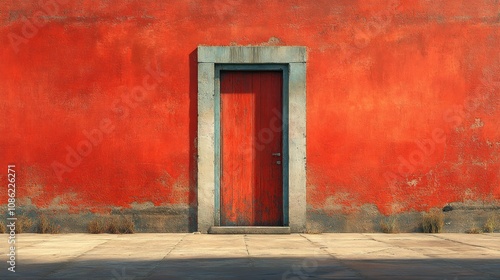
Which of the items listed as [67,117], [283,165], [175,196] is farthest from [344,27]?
[67,117]

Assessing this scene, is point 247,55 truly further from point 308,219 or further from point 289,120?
point 308,219

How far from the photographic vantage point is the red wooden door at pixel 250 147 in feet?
35.8

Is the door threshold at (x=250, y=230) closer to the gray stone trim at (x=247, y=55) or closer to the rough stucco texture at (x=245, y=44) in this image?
the rough stucco texture at (x=245, y=44)

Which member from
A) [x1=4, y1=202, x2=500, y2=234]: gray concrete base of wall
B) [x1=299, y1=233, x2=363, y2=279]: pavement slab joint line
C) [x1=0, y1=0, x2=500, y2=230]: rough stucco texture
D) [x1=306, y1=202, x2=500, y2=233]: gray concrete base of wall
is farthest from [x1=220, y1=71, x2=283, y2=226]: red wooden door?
[x1=299, y1=233, x2=363, y2=279]: pavement slab joint line

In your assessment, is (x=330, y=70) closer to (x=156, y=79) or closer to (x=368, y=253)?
(x=156, y=79)

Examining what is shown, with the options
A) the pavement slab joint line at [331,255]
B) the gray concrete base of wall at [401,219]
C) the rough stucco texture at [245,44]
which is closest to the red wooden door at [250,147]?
the rough stucco texture at [245,44]

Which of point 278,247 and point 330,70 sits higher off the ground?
point 330,70

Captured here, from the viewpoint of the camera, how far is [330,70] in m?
10.9

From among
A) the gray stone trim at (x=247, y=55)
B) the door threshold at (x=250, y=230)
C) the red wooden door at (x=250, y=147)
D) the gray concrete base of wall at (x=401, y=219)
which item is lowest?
the door threshold at (x=250, y=230)

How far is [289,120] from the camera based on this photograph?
10.8 m

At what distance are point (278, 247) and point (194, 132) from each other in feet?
8.48

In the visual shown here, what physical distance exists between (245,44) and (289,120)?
1224 millimetres

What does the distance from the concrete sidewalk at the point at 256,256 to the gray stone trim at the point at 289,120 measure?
517mm

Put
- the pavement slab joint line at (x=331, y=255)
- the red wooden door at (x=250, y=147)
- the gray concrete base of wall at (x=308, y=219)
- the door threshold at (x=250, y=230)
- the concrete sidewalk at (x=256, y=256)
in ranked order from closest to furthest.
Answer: the concrete sidewalk at (x=256, y=256) → the pavement slab joint line at (x=331, y=255) → the door threshold at (x=250, y=230) → the gray concrete base of wall at (x=308, y=219) → the red wooden door at (x=250, y=147)
